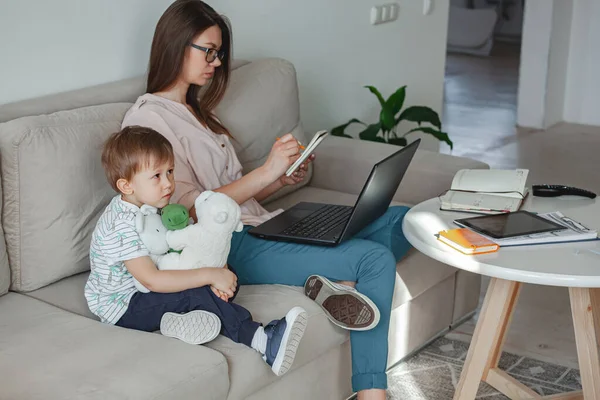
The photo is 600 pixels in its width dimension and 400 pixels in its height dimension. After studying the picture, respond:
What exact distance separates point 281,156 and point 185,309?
21.2 inches

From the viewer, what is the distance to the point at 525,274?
2.01 metres

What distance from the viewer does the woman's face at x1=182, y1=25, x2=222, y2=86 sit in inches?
97.5

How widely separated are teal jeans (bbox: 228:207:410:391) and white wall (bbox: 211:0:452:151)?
1165 millimetres

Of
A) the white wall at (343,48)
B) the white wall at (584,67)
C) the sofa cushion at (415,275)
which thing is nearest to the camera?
the sofa cushion at (415,275)

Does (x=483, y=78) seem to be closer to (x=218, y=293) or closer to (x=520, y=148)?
(x=520, y=148)

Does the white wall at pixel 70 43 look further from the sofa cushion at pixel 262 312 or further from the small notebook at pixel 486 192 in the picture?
the small notebook at pixel 486 192

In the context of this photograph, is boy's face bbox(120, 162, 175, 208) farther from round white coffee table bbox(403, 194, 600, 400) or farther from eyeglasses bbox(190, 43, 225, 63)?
round white coffee table bbox(403, 194, 600, 400)

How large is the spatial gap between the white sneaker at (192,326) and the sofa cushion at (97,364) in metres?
0.03

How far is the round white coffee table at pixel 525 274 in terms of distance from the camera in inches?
79.7

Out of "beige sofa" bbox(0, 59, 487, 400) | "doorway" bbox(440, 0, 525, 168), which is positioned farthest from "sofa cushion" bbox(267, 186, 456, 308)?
"doorway" bbox(440, 0, 525, 168)

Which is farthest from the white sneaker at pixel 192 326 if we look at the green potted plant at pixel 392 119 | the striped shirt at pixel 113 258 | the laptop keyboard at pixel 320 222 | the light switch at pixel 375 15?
the light switch at pixel 375 15

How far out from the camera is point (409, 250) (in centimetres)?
267

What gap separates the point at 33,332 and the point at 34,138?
1.59 feet

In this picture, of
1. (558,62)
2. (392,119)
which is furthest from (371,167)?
(558,62)
